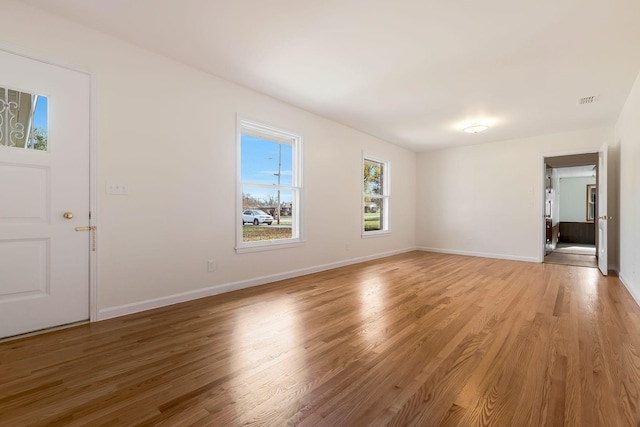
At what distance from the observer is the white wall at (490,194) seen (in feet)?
19.0

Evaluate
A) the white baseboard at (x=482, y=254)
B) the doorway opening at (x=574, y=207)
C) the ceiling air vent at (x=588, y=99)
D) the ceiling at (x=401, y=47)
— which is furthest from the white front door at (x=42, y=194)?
the doorway opening at (x=574, y=207)

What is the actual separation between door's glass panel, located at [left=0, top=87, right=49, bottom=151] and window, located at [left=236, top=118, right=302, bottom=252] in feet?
5.99

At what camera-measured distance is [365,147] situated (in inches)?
232

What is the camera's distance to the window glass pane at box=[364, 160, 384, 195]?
617 cm

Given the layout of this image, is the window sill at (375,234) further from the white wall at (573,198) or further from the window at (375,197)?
the white wall at (573,198)

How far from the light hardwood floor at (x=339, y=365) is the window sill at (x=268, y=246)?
746 mm

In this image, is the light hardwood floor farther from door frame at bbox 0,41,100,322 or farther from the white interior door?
the white interior door

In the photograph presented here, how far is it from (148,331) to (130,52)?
103 inches

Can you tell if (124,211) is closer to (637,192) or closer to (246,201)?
(246,201)

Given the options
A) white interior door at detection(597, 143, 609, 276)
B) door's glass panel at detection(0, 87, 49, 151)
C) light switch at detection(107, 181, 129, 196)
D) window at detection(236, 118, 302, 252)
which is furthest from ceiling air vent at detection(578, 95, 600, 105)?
door's glass panel at detection(0, 87, 49, 151)

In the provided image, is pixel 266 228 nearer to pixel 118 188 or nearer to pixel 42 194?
pixel 118 188

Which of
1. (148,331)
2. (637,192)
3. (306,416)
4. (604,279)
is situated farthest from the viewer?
(604,279)

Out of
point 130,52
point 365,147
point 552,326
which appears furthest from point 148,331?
point 365,147

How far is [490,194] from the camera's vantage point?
6.42 m
